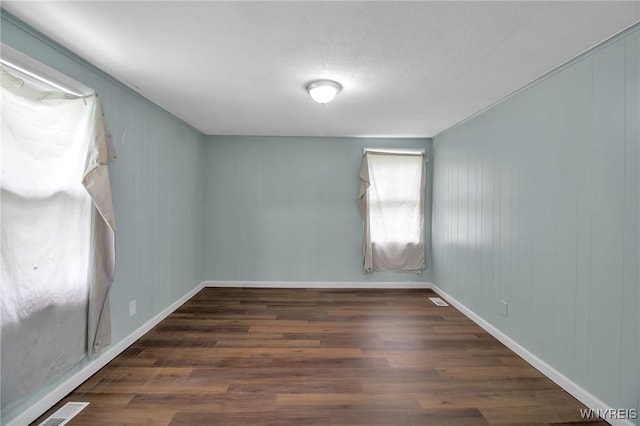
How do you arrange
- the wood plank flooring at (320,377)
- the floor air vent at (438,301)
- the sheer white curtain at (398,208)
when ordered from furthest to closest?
the sheer white curtain at (398,208), the floor air vent at (438,301), the wood plank flooring at (320,377)

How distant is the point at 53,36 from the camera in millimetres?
1675

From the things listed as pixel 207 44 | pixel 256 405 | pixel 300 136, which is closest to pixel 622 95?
pixel 207 44

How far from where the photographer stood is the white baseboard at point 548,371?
1691 mm

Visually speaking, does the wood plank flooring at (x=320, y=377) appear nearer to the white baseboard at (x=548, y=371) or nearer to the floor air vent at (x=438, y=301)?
the white baseboard at (x=548, y=371)

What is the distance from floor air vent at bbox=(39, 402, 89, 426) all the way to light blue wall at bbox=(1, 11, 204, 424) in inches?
5.9

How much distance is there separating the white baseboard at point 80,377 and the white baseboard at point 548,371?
340 cm

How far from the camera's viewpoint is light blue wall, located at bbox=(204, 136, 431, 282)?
4.22 metres

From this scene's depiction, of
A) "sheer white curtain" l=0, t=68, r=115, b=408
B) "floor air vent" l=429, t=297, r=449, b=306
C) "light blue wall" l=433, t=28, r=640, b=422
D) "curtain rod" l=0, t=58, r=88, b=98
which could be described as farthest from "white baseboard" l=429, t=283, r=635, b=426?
"curtain rod" l=0, t=58, r=88, b=98

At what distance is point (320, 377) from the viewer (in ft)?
6.70

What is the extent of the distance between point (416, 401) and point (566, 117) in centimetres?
225

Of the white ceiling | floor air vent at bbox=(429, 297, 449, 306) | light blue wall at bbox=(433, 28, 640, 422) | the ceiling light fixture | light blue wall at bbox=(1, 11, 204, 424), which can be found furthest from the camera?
floor air vent at bbox=(429, 297, 449, 306)

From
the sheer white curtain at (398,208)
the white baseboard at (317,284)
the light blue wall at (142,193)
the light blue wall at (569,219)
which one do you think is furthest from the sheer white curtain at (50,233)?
the light blue wall at (569,219)

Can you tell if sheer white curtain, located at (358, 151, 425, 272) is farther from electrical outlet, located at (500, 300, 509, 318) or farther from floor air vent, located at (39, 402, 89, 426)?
floor air vent, located at (39, 402, 89, 426)

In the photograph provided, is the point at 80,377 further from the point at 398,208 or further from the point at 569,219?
the point at 398,208
